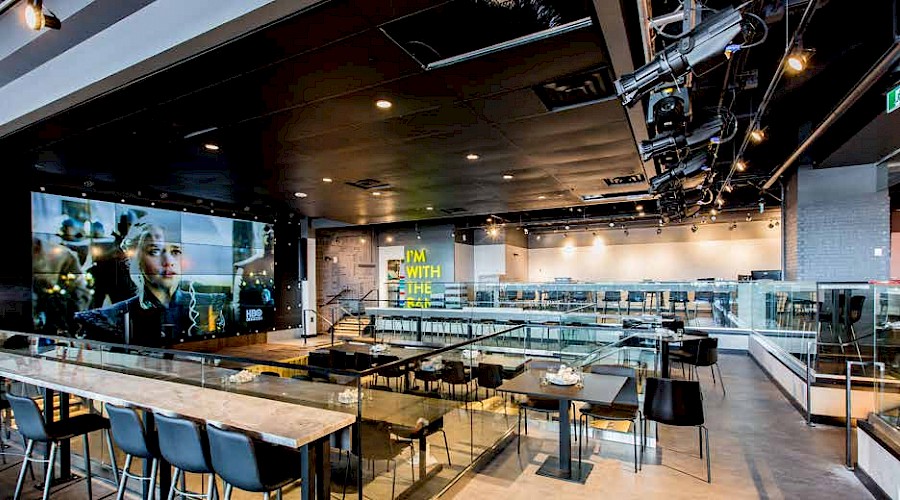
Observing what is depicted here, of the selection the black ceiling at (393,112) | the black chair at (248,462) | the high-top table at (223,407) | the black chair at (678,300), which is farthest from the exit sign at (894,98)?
the black chair at (678,300)

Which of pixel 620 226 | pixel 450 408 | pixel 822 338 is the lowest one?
pixel 450 408

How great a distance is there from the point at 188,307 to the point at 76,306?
203 cm

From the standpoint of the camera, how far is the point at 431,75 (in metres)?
3.31

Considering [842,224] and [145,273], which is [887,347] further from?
[145,273]

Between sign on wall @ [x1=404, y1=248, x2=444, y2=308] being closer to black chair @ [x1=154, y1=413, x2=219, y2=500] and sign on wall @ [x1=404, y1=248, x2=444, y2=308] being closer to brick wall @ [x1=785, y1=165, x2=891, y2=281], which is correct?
brick wall @ [x1=785, y1=165, x2=891, y2=281]

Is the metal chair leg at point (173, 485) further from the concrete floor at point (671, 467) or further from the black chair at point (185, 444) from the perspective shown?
the concrete floor at point (671, 467)

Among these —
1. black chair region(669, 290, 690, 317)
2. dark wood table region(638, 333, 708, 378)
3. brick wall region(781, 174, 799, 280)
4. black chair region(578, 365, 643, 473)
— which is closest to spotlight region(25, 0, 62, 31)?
black chair region(578, 365, 643, 473)

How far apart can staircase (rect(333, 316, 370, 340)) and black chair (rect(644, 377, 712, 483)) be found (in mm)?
9208

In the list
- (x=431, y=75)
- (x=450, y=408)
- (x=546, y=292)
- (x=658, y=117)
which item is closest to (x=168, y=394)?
(x=450, y=408)

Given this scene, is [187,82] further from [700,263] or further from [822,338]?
[700,263]

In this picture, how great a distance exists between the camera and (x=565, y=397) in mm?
3533

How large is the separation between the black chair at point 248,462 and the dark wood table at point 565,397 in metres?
1.95

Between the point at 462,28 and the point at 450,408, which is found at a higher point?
the point at 462,28

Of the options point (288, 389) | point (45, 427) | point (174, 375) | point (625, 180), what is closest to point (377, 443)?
point (288, 389)
